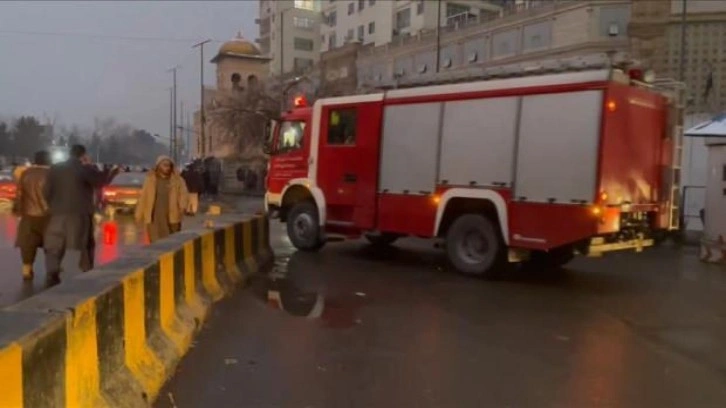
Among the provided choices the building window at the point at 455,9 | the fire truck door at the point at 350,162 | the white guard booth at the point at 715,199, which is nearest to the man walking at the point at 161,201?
the fire truck door at the point at 350,162

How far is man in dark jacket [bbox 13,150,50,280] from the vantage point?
9023mm

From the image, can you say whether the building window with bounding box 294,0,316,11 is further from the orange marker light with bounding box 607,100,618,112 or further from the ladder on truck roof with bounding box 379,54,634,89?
the orange marker light with bounding box 607,100,618,112

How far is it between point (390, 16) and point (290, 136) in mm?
61110

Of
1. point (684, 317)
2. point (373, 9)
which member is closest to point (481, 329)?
point (684, 317)

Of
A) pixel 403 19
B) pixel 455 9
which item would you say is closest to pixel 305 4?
pixel 403 19

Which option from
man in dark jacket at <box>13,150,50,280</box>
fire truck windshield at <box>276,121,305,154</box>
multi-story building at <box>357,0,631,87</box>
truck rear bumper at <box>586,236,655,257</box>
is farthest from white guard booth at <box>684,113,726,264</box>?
multi-story building at <box>357,0,631,87</box>

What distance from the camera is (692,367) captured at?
6.21 meters


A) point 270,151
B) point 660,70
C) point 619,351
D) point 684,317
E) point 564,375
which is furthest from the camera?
point 660,70

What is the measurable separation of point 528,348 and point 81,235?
5367 mm

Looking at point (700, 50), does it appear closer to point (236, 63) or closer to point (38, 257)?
point (38, 257)

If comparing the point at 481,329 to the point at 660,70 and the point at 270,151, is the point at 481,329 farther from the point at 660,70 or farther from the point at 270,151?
the point at 660,70

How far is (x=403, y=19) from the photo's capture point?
7162 centimetres

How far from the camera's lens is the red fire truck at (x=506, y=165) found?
9.71 m

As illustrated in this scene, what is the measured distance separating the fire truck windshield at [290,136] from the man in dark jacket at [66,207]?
551cm
